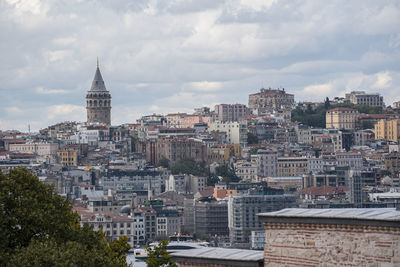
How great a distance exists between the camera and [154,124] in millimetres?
135750

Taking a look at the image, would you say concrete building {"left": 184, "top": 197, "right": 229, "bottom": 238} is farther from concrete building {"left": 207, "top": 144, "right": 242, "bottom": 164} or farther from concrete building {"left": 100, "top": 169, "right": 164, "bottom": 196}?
concrete building {"left": 207, "top": 144, "right": 242, "bottom": 164}

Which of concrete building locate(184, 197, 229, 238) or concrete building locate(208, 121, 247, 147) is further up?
concrete building locate(208, 121, 247, 147)

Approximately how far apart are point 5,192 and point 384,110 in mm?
120690

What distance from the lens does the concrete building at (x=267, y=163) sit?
346 feet

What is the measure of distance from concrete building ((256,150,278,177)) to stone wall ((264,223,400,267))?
313 ft

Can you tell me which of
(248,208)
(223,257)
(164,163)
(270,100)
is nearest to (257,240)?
(248,208)

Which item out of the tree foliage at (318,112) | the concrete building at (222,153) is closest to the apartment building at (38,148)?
the concrete building at (222,153)

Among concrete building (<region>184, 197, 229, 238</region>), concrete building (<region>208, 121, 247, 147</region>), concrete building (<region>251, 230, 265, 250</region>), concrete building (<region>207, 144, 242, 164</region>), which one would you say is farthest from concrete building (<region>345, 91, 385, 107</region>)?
concrete building (<region>251, 230, 265, 250</region>)

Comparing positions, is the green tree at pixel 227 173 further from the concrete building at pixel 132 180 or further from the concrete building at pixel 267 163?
the concrete building at pixel 132 180

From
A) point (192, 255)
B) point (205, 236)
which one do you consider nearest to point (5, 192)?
point (192, 255)

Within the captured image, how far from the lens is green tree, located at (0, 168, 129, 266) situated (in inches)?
517

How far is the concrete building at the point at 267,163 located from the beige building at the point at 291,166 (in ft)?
1.53

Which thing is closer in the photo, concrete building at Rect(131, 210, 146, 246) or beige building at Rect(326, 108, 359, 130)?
concrete building at Rect(131, 210, 146, 246)

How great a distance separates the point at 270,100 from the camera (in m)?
145
